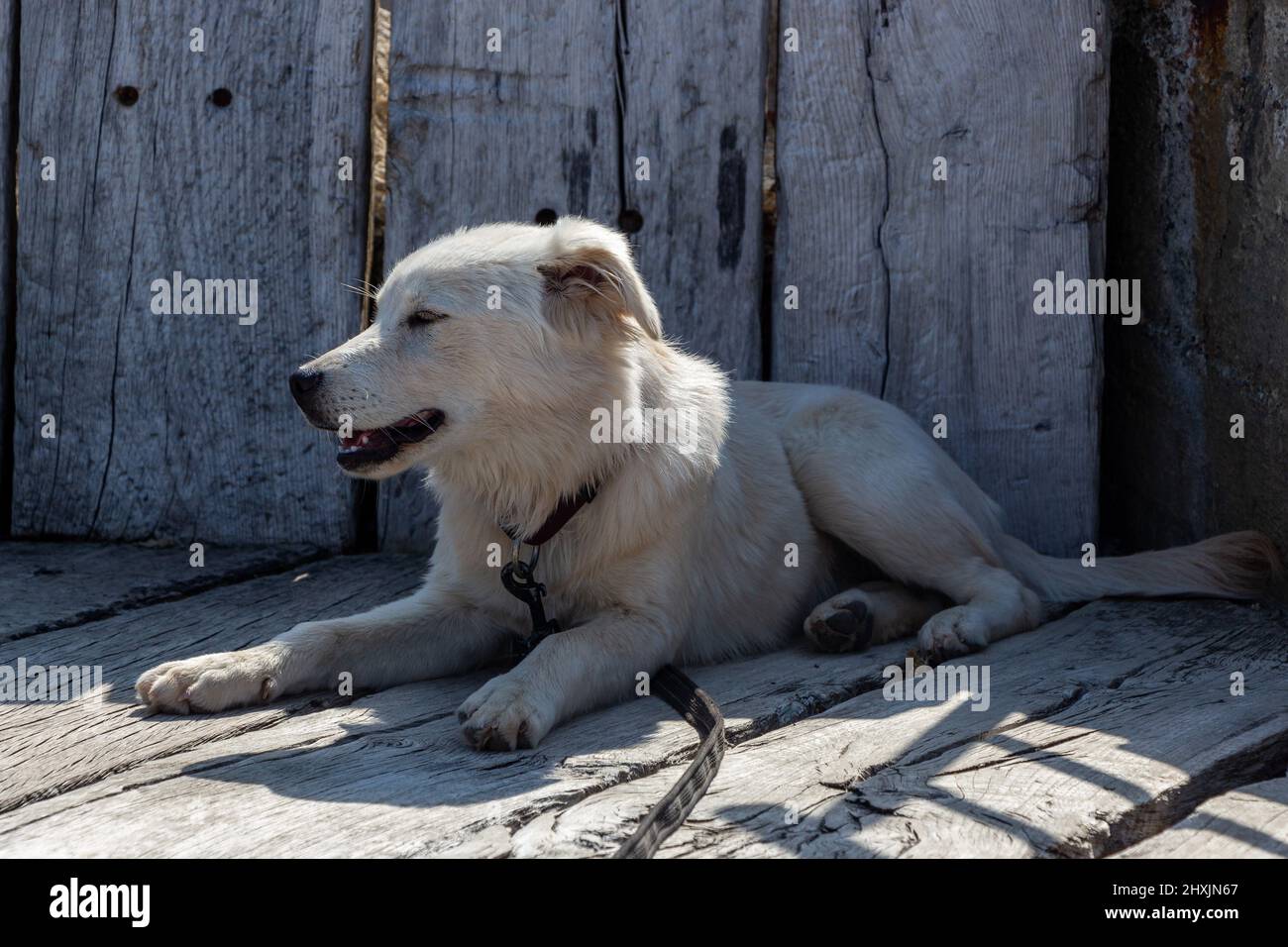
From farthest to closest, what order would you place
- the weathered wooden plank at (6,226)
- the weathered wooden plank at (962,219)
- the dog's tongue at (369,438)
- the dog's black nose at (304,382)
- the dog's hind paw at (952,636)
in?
the weathered wooden plank at (6,226) → the weathered wooden plank at (962,219) → the dog's hind paw at (952,636) → the dog's tongue at (369,438) → the dog's black nose at (304,382)

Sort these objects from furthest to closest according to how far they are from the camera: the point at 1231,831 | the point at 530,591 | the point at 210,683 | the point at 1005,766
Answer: the point at 530,591, the point at 210,683, the point at 1005,766, the point at 1231,831

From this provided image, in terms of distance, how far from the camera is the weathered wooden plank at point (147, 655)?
2.93 meters

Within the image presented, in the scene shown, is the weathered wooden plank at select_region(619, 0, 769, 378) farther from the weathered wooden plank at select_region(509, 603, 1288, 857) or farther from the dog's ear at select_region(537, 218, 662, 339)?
the weathered wooden plank at select_region(509, 603, 1288, 857)

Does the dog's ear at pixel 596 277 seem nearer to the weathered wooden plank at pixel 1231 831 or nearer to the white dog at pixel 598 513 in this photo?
the white dog at pixel 598 513

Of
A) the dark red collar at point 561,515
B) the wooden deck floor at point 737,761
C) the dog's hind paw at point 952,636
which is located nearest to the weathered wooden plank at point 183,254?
the wooden deck floor at point 737,761

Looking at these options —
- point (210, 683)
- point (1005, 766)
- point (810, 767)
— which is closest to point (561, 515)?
point (210, 683)

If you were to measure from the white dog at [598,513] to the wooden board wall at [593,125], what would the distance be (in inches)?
28.3

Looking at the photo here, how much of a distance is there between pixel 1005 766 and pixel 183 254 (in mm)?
3416

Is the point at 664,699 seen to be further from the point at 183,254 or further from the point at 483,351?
the point at 183,254

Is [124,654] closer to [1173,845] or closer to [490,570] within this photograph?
[490,570]

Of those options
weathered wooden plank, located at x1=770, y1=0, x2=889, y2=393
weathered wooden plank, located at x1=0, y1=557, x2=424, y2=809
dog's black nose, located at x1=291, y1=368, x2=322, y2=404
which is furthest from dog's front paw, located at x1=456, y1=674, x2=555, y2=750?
weathered wooden plank, located at x1=770, y1=0, x2=889, y2=393

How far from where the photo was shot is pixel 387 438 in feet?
11.6

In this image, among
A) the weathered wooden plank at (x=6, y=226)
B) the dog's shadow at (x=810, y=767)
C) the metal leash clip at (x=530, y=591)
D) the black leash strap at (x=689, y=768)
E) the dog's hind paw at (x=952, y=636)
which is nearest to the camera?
the black leash strap at (x=689, y=768)

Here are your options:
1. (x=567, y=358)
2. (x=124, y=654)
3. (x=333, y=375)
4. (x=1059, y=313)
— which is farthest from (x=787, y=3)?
(x=124, y=654)
